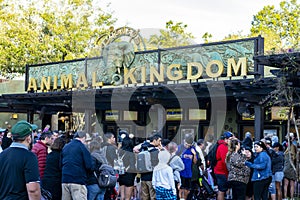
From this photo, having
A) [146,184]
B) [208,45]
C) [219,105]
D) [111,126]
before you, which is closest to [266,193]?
[146,184]

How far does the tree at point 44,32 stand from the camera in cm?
3538

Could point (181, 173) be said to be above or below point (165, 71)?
below

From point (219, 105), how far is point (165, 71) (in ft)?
8.99

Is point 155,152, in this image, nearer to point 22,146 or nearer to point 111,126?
point 22,146

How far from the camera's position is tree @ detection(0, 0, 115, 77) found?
35.4m

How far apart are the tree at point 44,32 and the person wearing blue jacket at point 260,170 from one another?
25676 millimetres

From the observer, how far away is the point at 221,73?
16.7 meters

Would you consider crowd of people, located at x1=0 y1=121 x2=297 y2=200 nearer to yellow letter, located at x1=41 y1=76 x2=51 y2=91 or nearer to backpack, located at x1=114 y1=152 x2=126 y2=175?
backpack, located at x1=114 y1=152 x2=126 y2=175

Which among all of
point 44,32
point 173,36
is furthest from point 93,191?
point 173,36

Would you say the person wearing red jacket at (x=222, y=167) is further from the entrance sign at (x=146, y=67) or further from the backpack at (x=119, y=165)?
the entrance sign at (x=146, y=67)

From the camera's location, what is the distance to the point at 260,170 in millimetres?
10695

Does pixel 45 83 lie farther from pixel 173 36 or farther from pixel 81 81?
pixel 173 36

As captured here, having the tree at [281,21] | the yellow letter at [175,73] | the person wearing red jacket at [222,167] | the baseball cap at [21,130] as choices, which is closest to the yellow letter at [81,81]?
the yellow letter at [175,73]

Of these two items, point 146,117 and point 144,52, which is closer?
point 144,52
